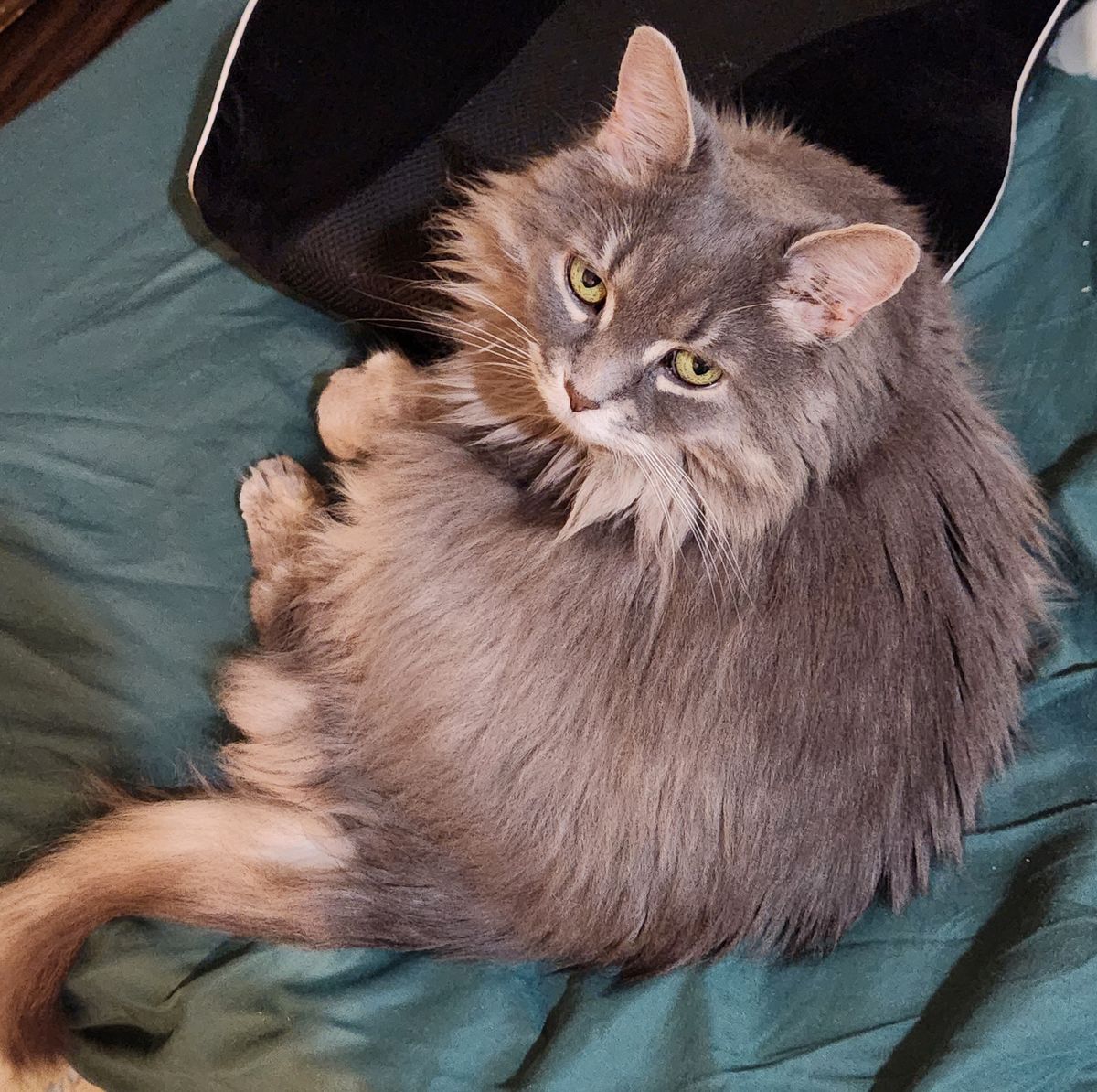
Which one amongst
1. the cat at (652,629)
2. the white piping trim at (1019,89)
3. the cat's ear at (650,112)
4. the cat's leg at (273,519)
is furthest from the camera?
the white piping trim at (1019,89)

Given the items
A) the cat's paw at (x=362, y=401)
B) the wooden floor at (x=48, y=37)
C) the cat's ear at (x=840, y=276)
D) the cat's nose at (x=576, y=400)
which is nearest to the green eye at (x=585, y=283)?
the cat's nose at (x=576, y=400)

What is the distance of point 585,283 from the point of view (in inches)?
54.4

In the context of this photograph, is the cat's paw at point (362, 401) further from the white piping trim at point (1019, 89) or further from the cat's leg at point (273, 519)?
the white piping trim at point (1019, 89)

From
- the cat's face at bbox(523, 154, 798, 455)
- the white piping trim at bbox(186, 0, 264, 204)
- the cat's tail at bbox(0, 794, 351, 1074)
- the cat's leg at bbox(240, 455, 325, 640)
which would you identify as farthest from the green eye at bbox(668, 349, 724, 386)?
the white piping trim at bbox(186, 0, 264, 204)

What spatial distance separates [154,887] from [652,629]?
802 mm

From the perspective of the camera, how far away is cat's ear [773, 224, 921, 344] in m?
1.10

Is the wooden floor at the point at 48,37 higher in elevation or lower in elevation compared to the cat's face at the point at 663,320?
higher

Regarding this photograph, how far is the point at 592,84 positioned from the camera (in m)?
1.93

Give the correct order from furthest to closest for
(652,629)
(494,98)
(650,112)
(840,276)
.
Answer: (494,98), (652,629), (650,112), (840,276)

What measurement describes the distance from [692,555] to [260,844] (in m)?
0.76

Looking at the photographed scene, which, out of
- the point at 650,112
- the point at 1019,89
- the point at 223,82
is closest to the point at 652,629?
the point at 650,112

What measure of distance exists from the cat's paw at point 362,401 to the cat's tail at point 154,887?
692mm

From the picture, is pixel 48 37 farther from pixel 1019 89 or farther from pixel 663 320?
pixel 1019 89

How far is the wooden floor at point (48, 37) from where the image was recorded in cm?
250
